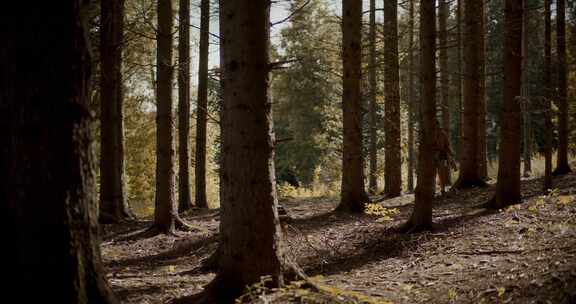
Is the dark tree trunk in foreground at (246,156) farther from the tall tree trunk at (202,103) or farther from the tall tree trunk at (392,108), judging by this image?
the tall tree trunk at (202,103)

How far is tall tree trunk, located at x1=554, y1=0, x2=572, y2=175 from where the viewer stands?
46.0ft

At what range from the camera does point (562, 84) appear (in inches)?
595

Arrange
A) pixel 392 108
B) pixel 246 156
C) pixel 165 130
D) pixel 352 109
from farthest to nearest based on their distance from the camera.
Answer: pixel 392 108 < pixel 352 109 < pixel 165 130 < pixel 246 156

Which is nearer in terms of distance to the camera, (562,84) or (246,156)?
(246,156)

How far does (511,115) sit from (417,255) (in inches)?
166

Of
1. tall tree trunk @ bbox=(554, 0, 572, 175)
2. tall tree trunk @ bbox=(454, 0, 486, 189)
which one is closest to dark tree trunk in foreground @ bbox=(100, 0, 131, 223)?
tall tree trunk @ bbox=(454, 0, 486, 189)

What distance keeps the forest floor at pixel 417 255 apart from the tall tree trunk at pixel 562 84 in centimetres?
313

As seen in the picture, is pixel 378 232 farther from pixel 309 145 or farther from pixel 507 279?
pixel 309 145

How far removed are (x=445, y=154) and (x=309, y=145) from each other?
1784 centimetres

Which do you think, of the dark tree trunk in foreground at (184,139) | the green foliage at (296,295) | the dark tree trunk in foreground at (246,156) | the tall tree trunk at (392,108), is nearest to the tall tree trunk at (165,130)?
the dark tree trunk in foreground at (184,139)

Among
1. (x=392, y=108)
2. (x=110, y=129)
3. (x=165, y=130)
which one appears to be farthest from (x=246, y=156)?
(x=392, y=108)

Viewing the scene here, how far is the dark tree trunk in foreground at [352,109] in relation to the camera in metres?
12.3

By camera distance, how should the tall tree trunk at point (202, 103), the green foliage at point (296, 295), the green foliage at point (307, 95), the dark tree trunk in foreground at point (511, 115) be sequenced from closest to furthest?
the green foliage at point (296, 295), the dark tree trunk in foreground at point (511, 115), the tall tree trunk at point (202, 103), the green foliage at point (307, 95)

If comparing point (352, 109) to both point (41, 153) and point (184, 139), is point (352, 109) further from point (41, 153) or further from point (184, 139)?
point (41, 153)
